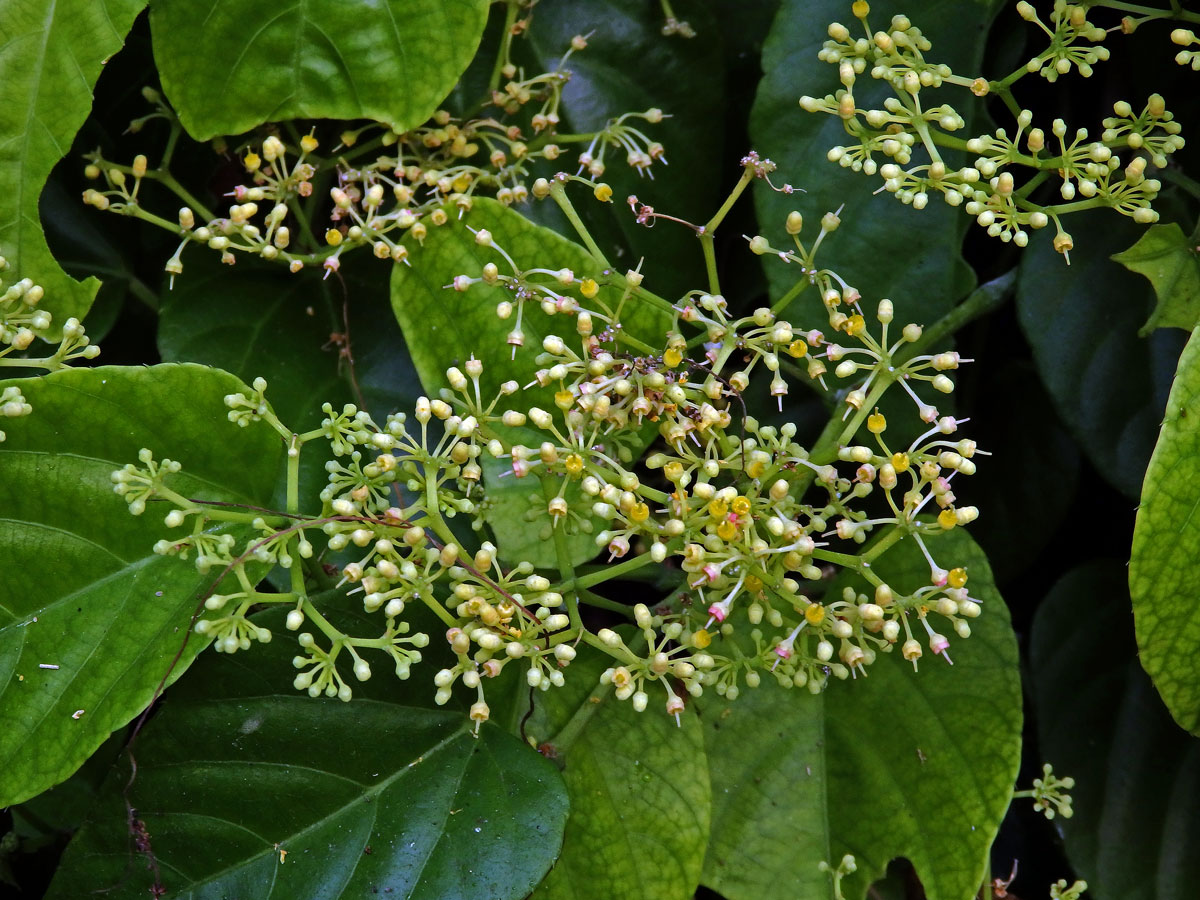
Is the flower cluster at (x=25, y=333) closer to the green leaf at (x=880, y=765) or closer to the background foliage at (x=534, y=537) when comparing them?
the background foliage at (x=534, y=537)

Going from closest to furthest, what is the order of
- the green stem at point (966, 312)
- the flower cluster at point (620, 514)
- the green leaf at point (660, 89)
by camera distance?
1. the flower cluster at point (620, 514)
2. the green stem at point (966, 312)
3. the green leaf at point (660, 89)

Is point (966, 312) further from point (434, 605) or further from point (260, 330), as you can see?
point (260, 330)

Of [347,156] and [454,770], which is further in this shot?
[347,156]

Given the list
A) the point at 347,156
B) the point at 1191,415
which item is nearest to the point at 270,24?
the point at 347,156

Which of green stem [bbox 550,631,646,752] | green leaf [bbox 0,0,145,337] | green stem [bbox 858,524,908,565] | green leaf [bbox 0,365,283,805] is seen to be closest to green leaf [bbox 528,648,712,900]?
green stem [bbox 550,631,646,752]

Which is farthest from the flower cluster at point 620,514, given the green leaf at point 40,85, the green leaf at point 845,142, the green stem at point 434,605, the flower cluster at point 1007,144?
the green leaf at point 40,85

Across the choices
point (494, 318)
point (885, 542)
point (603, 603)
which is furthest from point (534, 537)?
point (885, 542)

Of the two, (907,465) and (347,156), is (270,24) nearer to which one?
(347,156)
